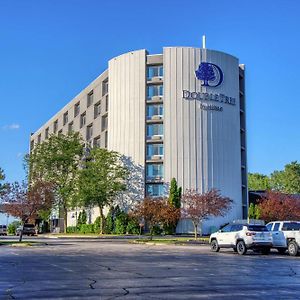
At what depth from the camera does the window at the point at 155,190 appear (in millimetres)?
68438

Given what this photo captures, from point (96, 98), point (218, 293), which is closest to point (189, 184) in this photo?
point (96, 98)

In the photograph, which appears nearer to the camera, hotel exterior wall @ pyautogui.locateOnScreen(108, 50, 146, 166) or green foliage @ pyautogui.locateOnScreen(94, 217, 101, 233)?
hotel exterior wall @ pyautogui.locateOnScreen(108, 50, 146, 166)

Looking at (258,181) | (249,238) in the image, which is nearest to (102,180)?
(249,238)

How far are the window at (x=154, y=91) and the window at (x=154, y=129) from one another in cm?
388

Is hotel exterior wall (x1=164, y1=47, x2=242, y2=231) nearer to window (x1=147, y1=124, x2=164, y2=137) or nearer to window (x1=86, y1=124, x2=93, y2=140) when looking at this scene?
window (x1=147, y1=124, x2=164, y2=137)

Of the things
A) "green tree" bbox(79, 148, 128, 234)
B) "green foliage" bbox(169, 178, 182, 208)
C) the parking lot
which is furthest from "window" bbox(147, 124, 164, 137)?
the parking lot

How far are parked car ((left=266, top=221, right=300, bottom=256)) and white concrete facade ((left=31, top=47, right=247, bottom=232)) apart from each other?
36724mm

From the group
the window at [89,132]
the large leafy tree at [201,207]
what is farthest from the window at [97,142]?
the large leafy tree at [201,207]

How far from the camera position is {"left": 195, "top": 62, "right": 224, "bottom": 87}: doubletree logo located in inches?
2729

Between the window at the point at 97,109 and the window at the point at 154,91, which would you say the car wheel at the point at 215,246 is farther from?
the window at the point at 97,109

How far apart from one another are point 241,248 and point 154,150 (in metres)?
41.4

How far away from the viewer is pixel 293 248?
28.5m

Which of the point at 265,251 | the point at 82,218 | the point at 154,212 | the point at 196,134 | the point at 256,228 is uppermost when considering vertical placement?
the point at 196,134

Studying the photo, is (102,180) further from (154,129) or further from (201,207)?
(201,207)
